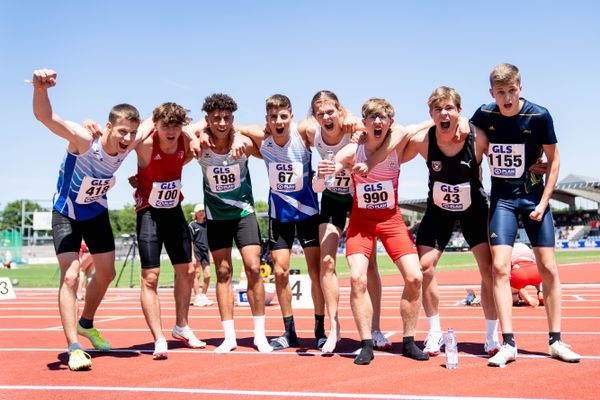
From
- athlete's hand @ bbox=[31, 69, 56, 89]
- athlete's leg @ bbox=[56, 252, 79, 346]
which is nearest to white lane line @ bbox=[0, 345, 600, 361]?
athlete's leg @ bbox=[56, 252, 79, 346]

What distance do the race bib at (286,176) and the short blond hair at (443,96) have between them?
1396mm

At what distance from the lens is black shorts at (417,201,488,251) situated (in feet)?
18.0

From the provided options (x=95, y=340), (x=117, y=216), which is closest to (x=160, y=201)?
(x=95, y=340)

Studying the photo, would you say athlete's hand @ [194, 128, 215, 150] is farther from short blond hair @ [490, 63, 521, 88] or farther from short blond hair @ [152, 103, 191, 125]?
short blond hair @ [490, 63, 521, 88]

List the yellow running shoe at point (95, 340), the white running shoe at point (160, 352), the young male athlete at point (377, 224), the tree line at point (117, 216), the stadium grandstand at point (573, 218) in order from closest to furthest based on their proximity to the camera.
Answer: the young male athlete at point (377, 224), the white running shoe at point (160, 352), the yellow running shoe at point (95, 340), the stadium grandstand at point (573, 218), the tree line at point (117, 216)

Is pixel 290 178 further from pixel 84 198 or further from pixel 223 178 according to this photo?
pixel 84 198

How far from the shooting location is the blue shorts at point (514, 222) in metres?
5.16

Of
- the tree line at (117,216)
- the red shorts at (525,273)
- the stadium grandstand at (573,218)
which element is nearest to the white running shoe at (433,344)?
the red shorts at (525,273)

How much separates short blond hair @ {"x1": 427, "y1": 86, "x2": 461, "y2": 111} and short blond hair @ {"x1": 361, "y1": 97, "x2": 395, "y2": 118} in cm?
33

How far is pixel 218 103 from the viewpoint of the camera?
5.91 m

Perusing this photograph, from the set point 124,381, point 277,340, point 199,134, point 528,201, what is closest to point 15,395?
point 124,381

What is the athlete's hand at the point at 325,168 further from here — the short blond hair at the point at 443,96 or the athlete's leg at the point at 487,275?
the athlete's leg at the point at 487,275

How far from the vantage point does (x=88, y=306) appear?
20.2ft

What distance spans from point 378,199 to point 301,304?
528cm
